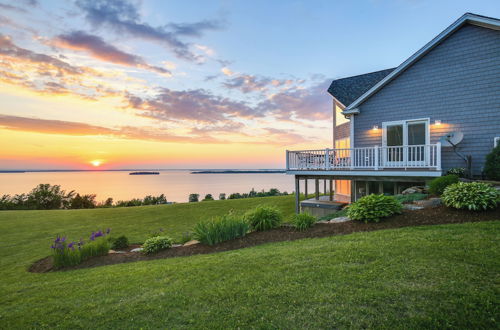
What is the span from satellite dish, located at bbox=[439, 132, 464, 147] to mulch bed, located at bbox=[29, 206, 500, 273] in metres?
4.52

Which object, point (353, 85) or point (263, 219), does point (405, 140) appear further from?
point (263, 219)

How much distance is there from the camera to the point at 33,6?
888 cm

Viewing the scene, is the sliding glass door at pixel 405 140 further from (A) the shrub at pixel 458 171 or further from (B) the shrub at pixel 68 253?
(B) the shrub at pixel 68 253

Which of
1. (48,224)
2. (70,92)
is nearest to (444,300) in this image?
(48,224)

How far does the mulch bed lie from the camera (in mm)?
5625

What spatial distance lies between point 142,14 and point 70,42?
3.15 meters

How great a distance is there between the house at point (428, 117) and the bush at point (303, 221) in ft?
15.7

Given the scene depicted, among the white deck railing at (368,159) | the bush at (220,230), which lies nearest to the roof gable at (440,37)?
the white deck railing at (368,159)

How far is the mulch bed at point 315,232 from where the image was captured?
18.5 ft

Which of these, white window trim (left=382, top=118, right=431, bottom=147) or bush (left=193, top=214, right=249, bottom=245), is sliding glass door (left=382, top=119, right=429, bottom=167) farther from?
bush (left=193, top=214, right=249, bottom=245)

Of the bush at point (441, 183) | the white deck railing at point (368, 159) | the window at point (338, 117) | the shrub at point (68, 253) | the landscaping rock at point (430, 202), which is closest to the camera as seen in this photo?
the shrub at point (68, 253)

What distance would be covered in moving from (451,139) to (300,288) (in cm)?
974

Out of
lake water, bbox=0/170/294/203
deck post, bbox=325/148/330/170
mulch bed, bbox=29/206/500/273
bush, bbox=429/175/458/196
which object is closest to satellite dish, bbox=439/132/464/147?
bush, bbox=429/175/458/196

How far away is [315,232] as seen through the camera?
6027 mm
